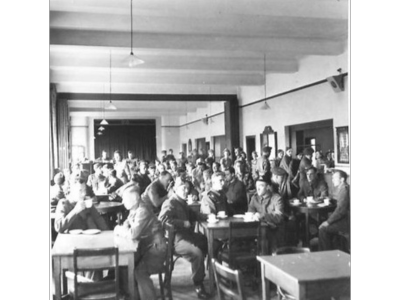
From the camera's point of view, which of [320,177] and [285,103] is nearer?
[320,177]

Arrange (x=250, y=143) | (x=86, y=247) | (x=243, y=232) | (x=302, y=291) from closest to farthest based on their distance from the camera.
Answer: (x=302, y=291), (x=86, y=247), (x=243, y=232), (x=250, y=143)

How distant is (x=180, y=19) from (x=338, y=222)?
3.71 m

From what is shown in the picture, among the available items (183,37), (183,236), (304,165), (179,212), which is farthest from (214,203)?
(183,37)

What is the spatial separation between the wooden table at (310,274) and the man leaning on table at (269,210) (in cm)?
138

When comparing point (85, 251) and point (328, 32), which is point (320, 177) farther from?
point (85, 251)

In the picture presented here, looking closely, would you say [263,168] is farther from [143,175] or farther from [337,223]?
[337,223]

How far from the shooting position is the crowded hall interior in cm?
291

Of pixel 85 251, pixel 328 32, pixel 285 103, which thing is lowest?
pixel 85 251

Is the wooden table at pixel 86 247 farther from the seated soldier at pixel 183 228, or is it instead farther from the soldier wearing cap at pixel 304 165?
the soldier wearing cap at pixel 304 165


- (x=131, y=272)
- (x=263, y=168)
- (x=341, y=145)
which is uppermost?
(x=341, y=145)

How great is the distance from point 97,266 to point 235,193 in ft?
9.08

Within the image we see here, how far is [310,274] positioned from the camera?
2527mm

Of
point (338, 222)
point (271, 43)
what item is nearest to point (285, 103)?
point (271, 43)
